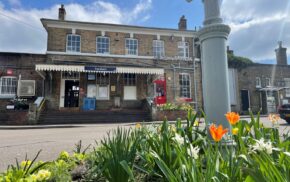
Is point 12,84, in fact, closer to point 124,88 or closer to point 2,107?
point 2,107

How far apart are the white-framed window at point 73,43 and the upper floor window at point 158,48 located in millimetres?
6922

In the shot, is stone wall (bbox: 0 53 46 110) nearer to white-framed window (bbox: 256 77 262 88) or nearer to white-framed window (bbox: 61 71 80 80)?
white-framed window (bbox: 61 71 80 80)

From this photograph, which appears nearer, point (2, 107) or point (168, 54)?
point (2, 107)

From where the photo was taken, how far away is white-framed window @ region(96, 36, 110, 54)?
1880 cm

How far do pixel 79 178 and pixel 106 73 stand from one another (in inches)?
641

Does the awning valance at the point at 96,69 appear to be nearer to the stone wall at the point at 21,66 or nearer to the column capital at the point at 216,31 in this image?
the stone wall at the point at 21,66

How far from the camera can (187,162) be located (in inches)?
62.2

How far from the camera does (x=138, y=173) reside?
2.08 metres

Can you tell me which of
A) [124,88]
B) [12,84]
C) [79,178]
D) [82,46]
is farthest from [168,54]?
[79,178]

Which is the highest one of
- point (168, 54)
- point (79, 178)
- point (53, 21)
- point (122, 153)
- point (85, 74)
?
point (53, 21)

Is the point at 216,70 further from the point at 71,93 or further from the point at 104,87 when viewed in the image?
the point at 71,93

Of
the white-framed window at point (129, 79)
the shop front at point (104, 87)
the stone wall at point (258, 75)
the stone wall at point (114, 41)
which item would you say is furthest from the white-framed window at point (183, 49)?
the stone wall at point (258, 75)

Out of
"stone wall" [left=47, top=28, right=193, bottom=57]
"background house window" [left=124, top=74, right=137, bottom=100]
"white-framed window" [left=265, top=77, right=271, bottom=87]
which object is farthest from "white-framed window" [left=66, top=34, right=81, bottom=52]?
"white-framed window" [left=265, top=77, right=271, bottom=87]

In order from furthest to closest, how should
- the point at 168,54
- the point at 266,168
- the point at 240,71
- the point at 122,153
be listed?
the point at 240,71, the point at 168,54, the point at 122,153, the point at 266,168
